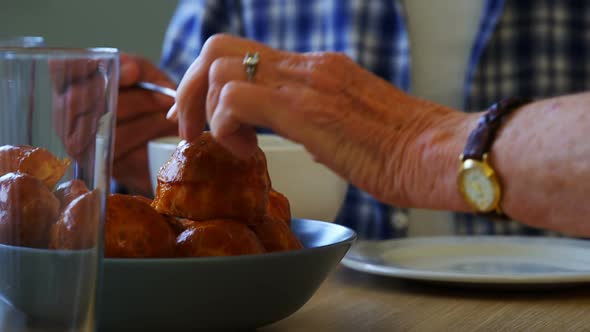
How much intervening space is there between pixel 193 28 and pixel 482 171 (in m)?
0.94

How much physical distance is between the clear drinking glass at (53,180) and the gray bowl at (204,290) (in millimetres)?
80

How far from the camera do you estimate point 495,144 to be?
0.76m

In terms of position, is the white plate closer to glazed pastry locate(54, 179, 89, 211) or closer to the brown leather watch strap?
the brown leather watch strap

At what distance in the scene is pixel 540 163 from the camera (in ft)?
2.39

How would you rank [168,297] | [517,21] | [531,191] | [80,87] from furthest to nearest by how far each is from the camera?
[517,21], [531,191], [168,297], [80,87]

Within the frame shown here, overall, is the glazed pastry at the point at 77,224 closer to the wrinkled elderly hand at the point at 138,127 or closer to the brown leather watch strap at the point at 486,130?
the brown leather watch strap at the point at 486,130

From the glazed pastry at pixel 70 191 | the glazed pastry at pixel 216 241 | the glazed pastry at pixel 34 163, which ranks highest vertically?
the glazed pastry at pixel 34 163

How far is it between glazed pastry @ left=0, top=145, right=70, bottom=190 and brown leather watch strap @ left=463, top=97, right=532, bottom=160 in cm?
47

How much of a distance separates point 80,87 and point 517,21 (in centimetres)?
117

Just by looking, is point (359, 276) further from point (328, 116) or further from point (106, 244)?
point (106, 244)

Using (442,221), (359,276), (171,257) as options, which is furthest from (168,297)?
(442,221)

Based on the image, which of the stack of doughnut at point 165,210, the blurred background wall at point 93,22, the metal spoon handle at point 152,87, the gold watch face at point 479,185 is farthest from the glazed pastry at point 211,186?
the blurred background wall at point 93,22

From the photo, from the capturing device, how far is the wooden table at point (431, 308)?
0.57 meters

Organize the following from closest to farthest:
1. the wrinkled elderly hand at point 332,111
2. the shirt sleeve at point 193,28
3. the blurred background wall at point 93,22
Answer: the wrinkled elderly hand at point 332,111, the shirt sleeve at point 193,28, the blurred background wall at point 93,22
